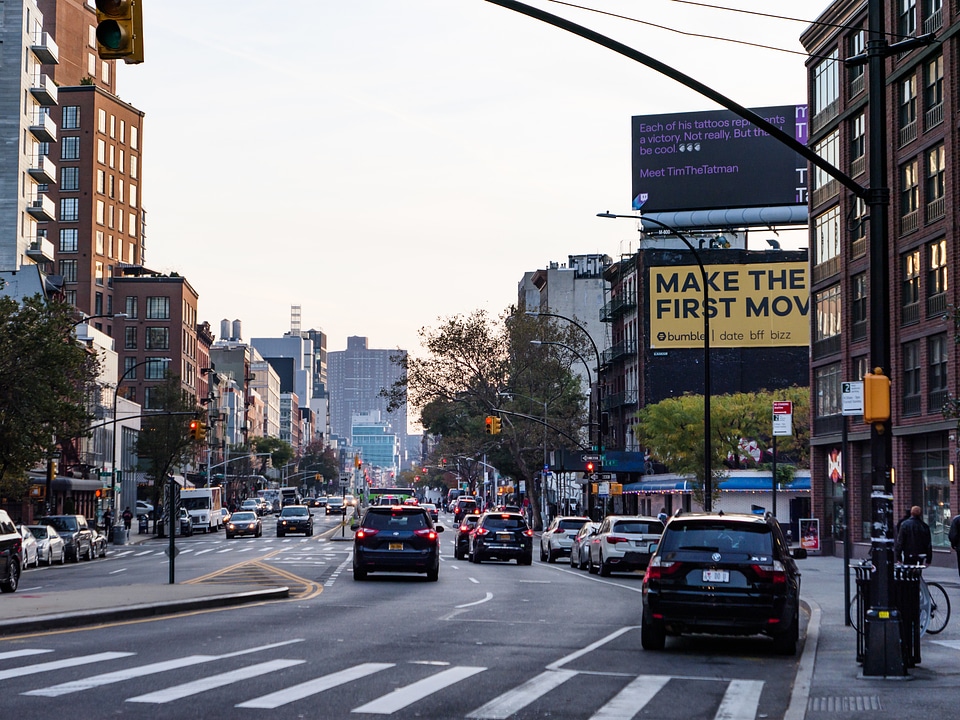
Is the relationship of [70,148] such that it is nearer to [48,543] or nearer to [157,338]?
[157,338]

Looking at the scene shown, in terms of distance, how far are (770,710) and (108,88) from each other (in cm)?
13508

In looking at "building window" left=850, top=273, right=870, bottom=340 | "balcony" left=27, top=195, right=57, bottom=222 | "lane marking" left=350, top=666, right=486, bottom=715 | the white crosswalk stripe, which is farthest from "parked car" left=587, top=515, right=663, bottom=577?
"balcony" left=27, top=195, right=57, bottom=222

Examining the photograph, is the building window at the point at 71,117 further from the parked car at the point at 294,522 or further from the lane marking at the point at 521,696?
the lane marking at the point at 521,696

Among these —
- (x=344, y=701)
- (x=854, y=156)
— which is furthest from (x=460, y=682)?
(x=854, y=156)

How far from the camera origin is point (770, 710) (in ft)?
39.0

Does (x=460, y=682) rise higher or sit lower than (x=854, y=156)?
lower

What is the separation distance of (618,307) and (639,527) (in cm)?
Result: 6122

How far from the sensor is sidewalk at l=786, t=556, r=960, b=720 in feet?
38.6

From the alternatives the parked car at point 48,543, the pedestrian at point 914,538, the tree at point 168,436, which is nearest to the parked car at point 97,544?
the parked car at point 48,543

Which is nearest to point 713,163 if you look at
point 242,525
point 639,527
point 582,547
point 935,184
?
point 242,525

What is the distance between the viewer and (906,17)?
46.6m

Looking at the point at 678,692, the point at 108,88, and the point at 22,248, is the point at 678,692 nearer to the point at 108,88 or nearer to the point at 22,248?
the point at 22,248

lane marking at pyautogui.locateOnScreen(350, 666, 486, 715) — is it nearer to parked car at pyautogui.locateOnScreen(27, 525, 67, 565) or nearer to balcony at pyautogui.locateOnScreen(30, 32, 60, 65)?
parked car at pyautogui.locateOnScreen(27, 525, 67, 565)

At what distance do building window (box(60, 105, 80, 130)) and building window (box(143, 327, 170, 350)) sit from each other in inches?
835
